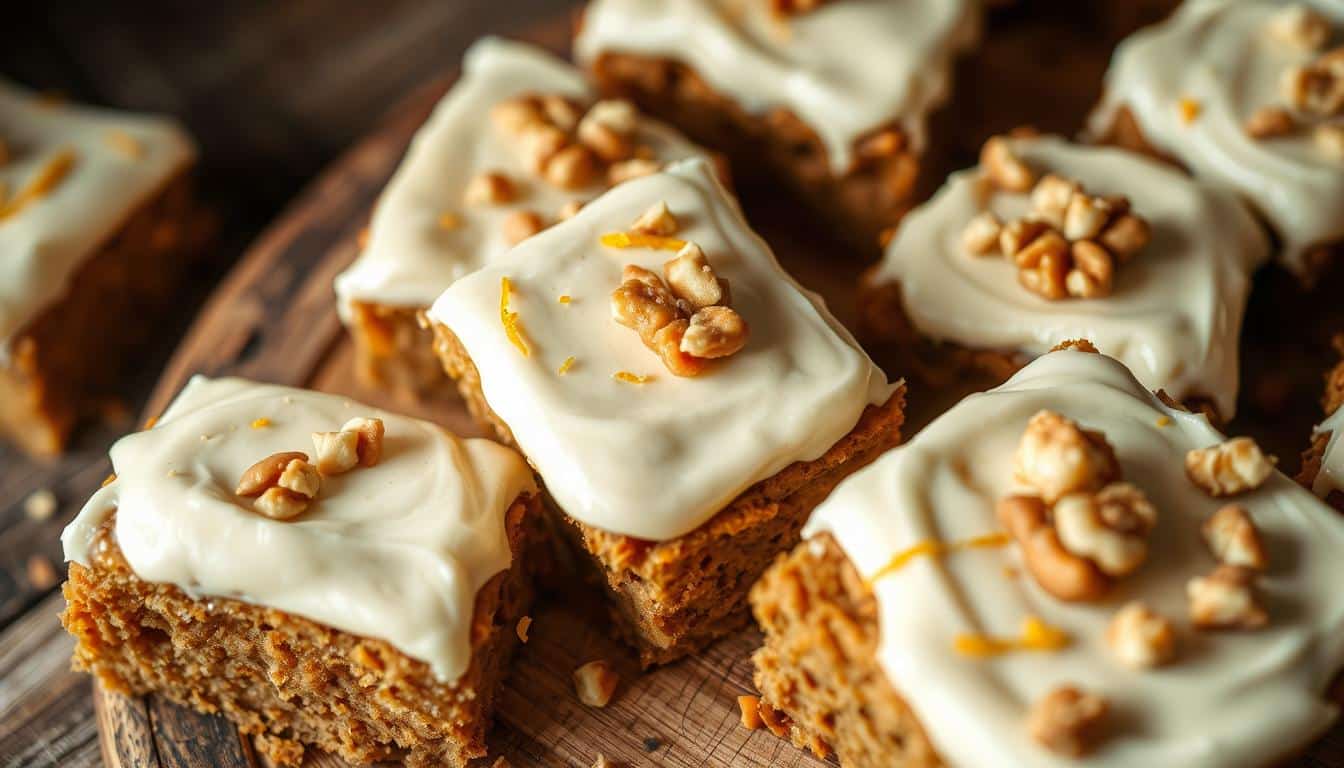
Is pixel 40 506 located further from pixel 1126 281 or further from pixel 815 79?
pixel 1126 281

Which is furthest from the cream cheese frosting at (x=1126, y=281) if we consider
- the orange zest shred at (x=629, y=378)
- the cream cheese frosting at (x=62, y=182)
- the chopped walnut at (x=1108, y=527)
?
the cream cheese frosting at (x=62, y=182)

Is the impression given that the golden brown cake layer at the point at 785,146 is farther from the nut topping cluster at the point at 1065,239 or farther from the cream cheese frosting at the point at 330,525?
the cream cheese frosting at the point at 330,525

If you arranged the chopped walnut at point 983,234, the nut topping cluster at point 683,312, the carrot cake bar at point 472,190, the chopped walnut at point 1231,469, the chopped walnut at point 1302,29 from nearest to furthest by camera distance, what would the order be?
the chopped walnut at point 1231,469, the nut topping cluster at point 683,312, the chopped walnut at point 983,234, the carrot cake bar at point 472,190, the chopped walnut at point 1302,29

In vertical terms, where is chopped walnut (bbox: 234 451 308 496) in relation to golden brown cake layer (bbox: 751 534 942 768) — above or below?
above

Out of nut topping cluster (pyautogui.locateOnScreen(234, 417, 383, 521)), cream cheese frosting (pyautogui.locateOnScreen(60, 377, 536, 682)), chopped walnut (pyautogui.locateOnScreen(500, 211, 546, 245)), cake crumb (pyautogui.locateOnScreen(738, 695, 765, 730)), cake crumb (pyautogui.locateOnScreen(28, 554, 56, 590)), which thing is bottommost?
cake crumb (pyautogui.locateOnScreen(28, 554, 56, 590))

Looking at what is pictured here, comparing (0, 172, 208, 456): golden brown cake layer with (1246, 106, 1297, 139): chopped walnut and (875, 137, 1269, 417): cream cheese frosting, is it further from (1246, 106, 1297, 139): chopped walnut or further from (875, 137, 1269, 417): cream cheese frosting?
(1246, 106, 1297, 139): chopped walnut

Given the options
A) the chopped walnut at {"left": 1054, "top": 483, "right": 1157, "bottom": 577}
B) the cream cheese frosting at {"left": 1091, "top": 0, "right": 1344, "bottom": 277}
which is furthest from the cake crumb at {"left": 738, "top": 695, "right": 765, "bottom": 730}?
the cream cheese frosting at {"left": 1091, "top": 0, "right": 1344, "bottom": 277}

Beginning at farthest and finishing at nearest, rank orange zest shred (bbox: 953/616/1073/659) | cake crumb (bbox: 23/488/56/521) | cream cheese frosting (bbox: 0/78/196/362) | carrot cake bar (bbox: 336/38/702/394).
Answer: cake crumb (bbox: 23/488/56/521) → cream cheese frosting (bbox: 0/78/196/362) → carrot cake bar (bbox: 336/38/702/394) → orange zest shred (bbox: 953/616/1073/659)

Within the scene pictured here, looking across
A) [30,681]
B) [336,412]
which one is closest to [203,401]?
[336,412]

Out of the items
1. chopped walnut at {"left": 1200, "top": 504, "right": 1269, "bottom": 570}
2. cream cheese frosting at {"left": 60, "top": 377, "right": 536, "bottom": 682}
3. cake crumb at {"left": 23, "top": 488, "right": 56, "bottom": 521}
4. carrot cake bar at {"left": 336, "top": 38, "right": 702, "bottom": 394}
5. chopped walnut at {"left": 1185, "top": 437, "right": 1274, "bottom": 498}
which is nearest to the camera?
chopped walnut at {"left": 1200, "top": 504, "right": 1269, "bottom": 570}
